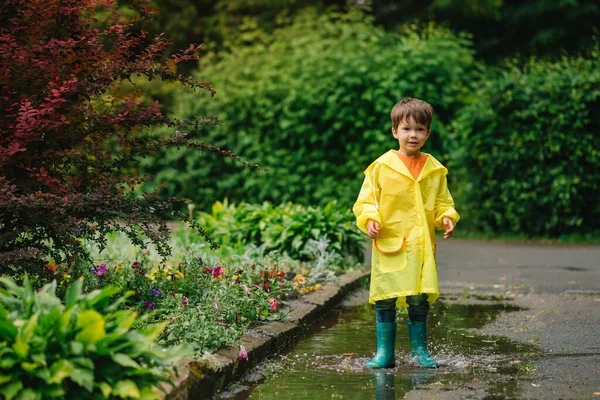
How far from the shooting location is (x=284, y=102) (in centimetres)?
1505

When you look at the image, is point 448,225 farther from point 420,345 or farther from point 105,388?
point 105,388

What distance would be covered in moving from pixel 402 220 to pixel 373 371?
0.89 m

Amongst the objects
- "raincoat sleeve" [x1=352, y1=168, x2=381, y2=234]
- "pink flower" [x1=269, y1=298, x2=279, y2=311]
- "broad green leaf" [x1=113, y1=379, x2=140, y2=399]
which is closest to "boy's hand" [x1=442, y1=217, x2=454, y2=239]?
"raincoat sleeve" [x1=352, y1=168, x2=381, y2=234]

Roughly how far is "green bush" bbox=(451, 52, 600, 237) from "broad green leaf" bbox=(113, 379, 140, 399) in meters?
10.1

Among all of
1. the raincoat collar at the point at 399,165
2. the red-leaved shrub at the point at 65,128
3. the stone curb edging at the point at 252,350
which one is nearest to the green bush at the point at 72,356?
the stone curb edging at the point at 252,350

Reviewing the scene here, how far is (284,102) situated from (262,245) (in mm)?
6019

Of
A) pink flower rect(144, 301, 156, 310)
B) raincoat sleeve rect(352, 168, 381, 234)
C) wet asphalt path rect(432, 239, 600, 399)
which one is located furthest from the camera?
pink flower rect(144, 301, 156, 310)

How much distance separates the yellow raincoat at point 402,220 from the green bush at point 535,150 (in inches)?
304

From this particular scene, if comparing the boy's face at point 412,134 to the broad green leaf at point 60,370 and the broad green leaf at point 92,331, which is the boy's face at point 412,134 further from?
the broad green leaf at point 60,370

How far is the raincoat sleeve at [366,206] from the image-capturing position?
5508 millimetres

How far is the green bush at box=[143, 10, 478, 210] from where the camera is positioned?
14711 mm

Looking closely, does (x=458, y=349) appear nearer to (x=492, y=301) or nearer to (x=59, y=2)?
(x=492, y=301)

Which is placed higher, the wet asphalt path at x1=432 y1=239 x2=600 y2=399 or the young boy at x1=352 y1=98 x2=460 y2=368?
the young boy at x1=352 y1=98 x2=460 y2=368

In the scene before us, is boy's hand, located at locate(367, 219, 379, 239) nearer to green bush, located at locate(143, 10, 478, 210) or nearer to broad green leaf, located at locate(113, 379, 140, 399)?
broad green leaf, located at locate(113, 379, 140, 399)
